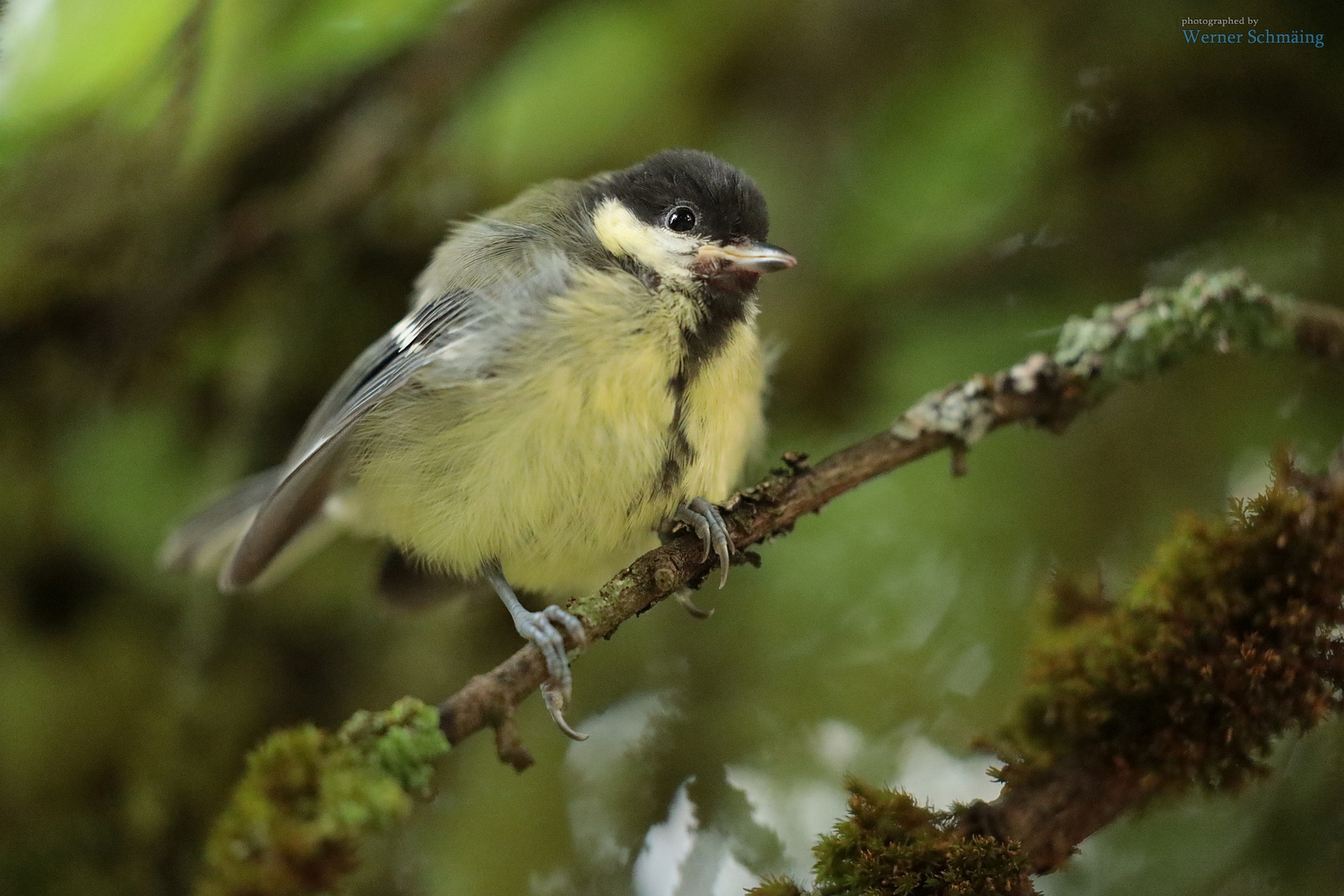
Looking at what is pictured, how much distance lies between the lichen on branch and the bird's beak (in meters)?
0.67

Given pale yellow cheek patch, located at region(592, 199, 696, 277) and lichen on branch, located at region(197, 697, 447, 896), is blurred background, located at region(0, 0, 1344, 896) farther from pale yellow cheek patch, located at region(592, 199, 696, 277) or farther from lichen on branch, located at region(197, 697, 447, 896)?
lichen on branch, located at region(197, 697, 447, 896)

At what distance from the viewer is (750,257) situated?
1207mm

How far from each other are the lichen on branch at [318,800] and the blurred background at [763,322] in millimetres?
665

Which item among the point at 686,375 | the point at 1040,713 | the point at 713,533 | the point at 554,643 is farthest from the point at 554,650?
the point at 1040,713

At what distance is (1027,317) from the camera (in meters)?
1.61

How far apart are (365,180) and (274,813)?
1.20 metres

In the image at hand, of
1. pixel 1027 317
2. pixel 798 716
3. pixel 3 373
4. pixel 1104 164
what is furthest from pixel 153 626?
pixel 1104 164

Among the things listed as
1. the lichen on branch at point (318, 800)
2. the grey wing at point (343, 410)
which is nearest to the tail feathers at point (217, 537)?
the grey wing at point (343, 410)

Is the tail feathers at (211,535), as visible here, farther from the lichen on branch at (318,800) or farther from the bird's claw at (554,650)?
the lichen on branch at (318,800)

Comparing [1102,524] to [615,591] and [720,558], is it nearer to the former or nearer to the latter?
[720,558]

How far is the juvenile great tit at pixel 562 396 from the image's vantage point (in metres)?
1.12

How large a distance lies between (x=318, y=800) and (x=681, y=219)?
2.69ft

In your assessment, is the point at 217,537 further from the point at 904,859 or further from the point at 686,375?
the point at 904,859

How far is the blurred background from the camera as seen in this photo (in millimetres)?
1438
